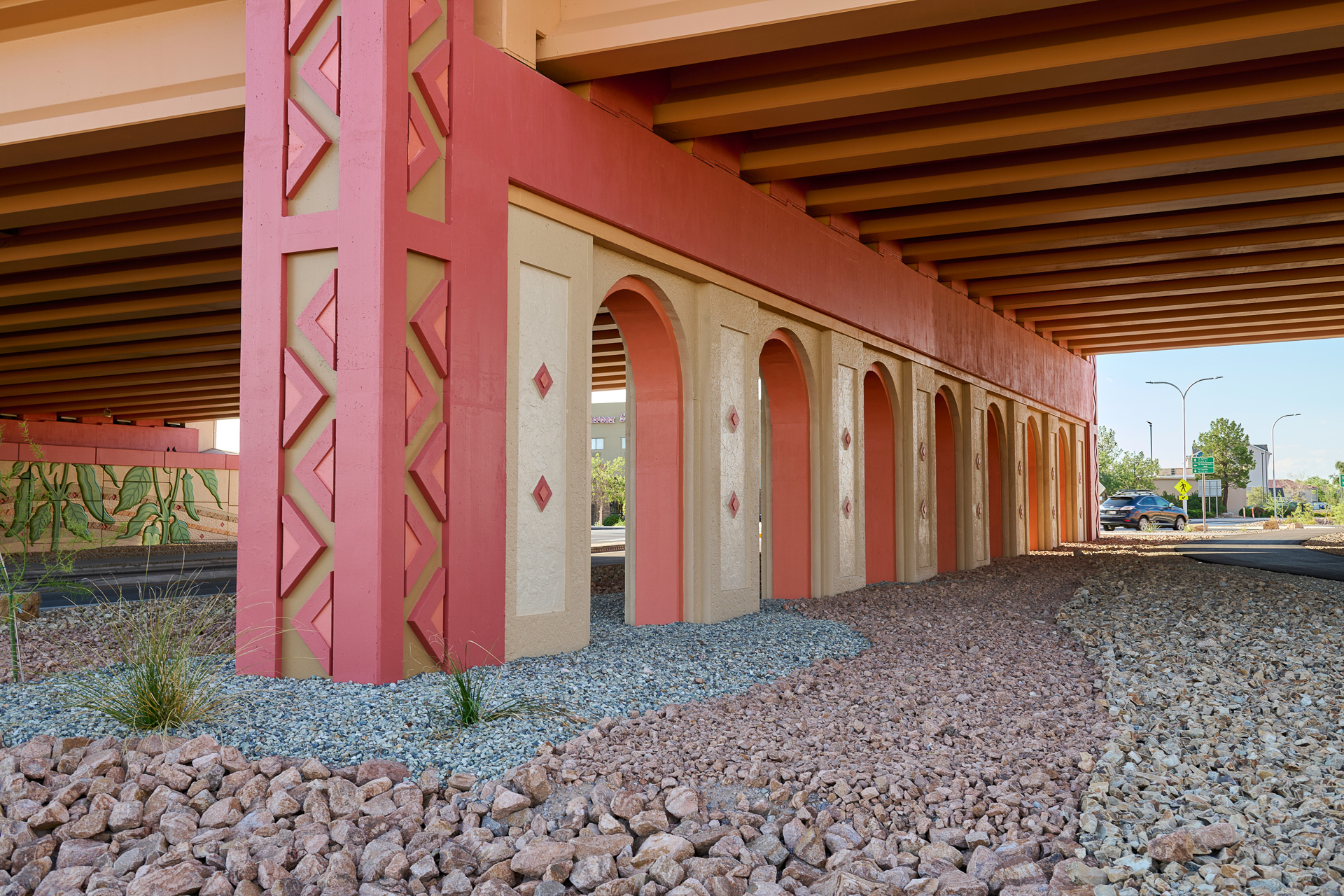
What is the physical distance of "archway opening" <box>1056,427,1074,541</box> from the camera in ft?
87.8

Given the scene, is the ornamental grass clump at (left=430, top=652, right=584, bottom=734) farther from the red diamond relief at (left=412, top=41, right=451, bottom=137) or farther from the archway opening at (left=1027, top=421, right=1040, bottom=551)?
the archway opening at (left=1027, top=421, right=1040, bottom=551)

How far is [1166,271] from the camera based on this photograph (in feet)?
51.7

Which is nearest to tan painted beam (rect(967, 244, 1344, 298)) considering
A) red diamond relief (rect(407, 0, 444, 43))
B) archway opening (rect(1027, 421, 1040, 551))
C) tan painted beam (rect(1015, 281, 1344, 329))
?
tan painted beam (rect(1015, 281, 1344, 329))

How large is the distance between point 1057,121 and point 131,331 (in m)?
15.8

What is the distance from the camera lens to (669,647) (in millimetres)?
7715

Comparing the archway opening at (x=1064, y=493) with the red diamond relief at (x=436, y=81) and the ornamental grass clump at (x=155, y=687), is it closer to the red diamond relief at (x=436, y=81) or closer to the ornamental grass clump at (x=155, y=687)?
the red diamond relief at (x=436, y=81)

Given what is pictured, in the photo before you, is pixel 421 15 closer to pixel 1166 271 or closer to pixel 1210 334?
pixel 1166 271

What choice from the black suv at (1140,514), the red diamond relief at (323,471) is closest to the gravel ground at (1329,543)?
the black suv at (1140,514)

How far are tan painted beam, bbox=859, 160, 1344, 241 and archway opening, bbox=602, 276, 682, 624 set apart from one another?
16.7ft

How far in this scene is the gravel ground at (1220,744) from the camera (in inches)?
134

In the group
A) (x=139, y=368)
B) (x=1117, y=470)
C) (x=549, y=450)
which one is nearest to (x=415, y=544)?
(x=549, y=450)

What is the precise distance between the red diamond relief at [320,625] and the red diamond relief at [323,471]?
45cm

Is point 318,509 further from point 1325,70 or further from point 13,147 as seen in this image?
point 1325,70

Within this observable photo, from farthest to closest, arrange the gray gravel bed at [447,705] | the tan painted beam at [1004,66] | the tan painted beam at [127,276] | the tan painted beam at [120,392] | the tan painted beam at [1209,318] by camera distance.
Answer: the tan painted beam at [120,392] < the tan painted beam at [1209,318] < the tan painted beam at [127,276] < the tan painted beam at [1004,66] < the gray gravel bed at [447,705]
